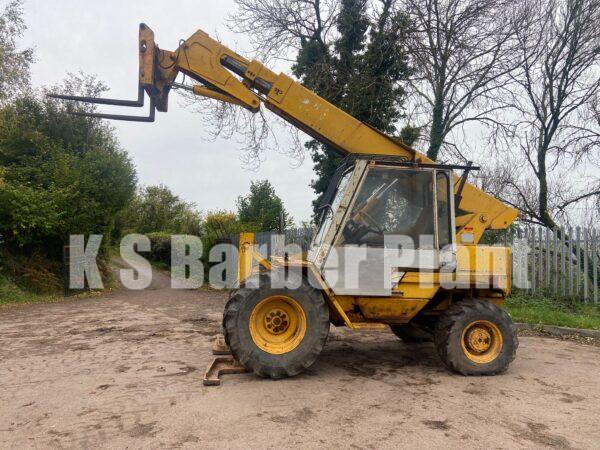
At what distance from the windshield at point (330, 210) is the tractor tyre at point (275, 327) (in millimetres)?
885

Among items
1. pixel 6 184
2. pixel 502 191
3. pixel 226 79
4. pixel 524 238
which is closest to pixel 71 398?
pixel 226 79

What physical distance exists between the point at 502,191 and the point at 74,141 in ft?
48.1

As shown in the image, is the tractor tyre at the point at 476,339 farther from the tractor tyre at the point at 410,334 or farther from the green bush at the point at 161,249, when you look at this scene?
the green bush at the point at 161,249

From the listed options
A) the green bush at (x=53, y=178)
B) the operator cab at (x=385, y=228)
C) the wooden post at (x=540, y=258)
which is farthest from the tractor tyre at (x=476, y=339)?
the green bush at (x=53, y=178)

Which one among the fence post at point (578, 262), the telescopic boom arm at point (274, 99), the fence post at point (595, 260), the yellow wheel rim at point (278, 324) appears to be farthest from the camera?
the fence post at point (578, 262)

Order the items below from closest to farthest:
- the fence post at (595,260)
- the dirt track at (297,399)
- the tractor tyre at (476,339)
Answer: the dirt track at (297,399), the tractor tyre at (476,339), the fence post at (595,260)

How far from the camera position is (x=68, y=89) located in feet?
59.3

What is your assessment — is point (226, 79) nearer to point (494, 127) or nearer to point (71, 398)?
point (71, 398)

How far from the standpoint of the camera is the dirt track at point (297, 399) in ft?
12.6

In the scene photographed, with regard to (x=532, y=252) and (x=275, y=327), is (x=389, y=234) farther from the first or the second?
(x=532, y=252)

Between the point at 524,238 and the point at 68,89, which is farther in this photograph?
the point at 68,89

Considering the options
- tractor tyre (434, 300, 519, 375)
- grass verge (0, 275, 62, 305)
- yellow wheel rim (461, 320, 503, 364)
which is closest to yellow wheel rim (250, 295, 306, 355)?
tractor tyre (434, 300, 519, 375)

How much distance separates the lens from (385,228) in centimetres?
568

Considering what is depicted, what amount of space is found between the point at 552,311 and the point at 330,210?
6118 millimetres
